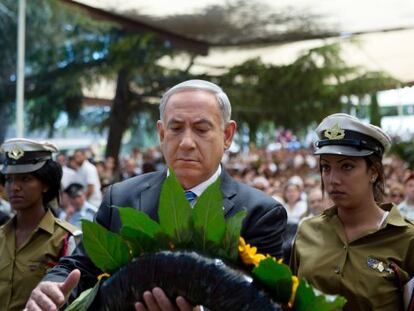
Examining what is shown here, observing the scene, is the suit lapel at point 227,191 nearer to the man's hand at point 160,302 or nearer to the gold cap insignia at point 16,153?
the man's hand at point 160,302

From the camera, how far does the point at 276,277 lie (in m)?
1.71

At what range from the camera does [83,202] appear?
7.71 meters

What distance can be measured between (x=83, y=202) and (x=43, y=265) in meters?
4.30

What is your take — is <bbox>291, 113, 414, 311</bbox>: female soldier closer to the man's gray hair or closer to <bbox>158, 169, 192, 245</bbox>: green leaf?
the man's gray hair

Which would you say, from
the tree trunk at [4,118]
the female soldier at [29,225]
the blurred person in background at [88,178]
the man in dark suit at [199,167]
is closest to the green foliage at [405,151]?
the blurred person in background at [88,178]

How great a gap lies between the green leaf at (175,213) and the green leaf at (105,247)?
0.48 feet

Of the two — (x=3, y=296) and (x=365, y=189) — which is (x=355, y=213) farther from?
(x=3, y=296)

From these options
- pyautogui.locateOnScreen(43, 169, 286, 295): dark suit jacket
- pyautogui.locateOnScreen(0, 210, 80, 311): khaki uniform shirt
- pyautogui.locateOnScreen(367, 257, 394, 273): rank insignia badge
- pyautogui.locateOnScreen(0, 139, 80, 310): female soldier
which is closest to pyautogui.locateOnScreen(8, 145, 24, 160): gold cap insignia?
pyautogui.locateOnScreen(0, 139, 80, 310): female soldier

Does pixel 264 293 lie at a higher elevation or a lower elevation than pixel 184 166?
lower

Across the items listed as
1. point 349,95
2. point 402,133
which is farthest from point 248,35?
point 402,133

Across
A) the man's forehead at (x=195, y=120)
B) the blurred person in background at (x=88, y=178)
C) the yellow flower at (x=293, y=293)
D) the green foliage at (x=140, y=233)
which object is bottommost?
the blurred person in background at (x=88, y=178)

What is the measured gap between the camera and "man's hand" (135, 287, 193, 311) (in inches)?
67.6

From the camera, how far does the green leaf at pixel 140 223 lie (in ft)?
6.04

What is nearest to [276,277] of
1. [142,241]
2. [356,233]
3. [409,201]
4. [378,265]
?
[142,241]
